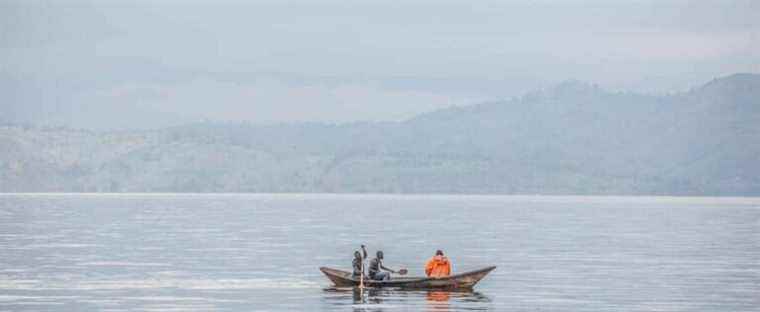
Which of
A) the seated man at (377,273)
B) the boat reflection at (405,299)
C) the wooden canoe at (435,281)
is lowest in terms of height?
the boat reflection at (405,299)

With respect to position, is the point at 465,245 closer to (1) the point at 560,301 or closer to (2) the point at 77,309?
(1) the point at 560,301

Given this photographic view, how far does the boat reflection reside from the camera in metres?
61.2

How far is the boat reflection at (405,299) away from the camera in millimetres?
61219

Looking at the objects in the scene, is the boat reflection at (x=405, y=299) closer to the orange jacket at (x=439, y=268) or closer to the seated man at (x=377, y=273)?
the seated man at (x=377, y=273)

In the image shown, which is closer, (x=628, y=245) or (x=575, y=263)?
(x=575, y=263)

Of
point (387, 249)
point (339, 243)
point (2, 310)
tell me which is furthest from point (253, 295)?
point (339, 243)

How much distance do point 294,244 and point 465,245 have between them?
557 inches

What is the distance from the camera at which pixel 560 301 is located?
6412cm

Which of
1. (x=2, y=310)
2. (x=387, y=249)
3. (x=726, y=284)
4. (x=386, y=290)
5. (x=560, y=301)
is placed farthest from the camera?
(x=387, y=249)

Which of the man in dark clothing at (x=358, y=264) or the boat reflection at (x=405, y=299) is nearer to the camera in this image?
the boat reflection at (x=405, y=299)

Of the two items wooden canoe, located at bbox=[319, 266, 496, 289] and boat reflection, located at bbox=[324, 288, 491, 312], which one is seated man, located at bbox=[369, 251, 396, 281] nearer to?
wooden canoe, located at bbox=[319, 266, 496, 289]

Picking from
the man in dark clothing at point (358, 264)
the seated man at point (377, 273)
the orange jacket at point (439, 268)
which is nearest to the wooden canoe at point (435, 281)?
the seated man at point (377, 273)

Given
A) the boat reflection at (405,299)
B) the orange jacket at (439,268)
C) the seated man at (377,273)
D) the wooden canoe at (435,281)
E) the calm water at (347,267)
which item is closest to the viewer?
the boat reflection at (405,299)

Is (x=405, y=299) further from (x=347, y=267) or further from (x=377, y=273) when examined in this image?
(x=347, y=267)
